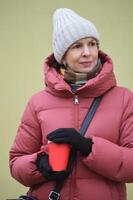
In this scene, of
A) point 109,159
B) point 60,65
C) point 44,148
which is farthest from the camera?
point 60,65

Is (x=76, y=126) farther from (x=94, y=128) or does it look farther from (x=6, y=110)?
(x=6, y=110)

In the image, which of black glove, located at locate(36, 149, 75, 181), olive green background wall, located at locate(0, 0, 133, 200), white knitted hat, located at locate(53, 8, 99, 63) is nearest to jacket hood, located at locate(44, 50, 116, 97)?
white knitted hat, located at locate(53, 8, 99, 63)

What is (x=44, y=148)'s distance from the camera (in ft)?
5.56

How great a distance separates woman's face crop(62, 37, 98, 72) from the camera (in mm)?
1707

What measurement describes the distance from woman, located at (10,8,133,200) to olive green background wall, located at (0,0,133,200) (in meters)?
1.04

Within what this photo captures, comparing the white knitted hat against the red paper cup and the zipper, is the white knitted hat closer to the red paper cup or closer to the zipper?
the zipper

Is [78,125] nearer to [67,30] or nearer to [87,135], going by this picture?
[87,135]

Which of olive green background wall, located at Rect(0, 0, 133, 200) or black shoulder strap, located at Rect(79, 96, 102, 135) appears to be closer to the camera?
black shoulder strap, located at Rect(79, 96, 102, 135)

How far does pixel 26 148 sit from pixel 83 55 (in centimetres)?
46

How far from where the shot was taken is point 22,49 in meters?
2.94

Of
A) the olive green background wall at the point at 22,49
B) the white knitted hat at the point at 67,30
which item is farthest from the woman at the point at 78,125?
the olive green background wall at the point at 22,49

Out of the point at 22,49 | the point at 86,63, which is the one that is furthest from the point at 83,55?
the point at 22,49

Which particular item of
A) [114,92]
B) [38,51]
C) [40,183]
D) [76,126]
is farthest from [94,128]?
[38,51]

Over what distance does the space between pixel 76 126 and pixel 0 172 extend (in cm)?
148
